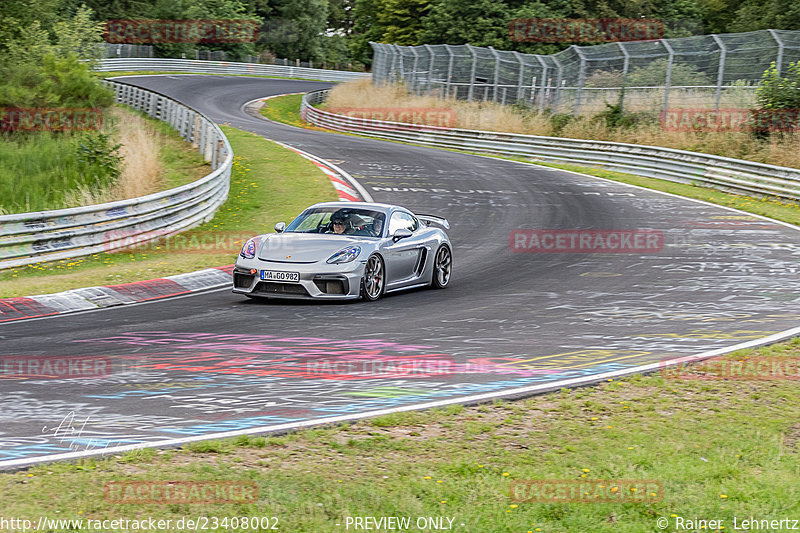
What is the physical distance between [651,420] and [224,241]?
12.1m

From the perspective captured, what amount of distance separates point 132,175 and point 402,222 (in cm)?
1092

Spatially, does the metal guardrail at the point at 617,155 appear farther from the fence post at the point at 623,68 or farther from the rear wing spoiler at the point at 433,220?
the rear wing spoiler at the point at 433,220

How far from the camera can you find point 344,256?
11.9m

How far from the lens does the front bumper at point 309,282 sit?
11672 millimetres

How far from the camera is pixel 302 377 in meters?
7.77

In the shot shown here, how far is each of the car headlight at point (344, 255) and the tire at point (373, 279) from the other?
0.23 m

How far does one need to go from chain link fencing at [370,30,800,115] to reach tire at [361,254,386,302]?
20.1 m

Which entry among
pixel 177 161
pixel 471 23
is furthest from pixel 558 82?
pixel 471 23

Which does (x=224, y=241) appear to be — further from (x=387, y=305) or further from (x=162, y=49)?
(x=162, y=49)

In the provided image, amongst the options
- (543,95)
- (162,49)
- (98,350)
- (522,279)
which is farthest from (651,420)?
(162,49)

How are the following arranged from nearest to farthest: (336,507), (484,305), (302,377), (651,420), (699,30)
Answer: (336,507) < (651,420) < (302,377) < (484,305) < (699,30)

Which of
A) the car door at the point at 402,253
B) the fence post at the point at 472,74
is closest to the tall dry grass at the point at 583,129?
the fence post at the point at 472,74

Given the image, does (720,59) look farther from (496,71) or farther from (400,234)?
(400,234)

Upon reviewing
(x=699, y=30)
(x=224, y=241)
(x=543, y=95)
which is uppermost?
(x=699, y=30)
